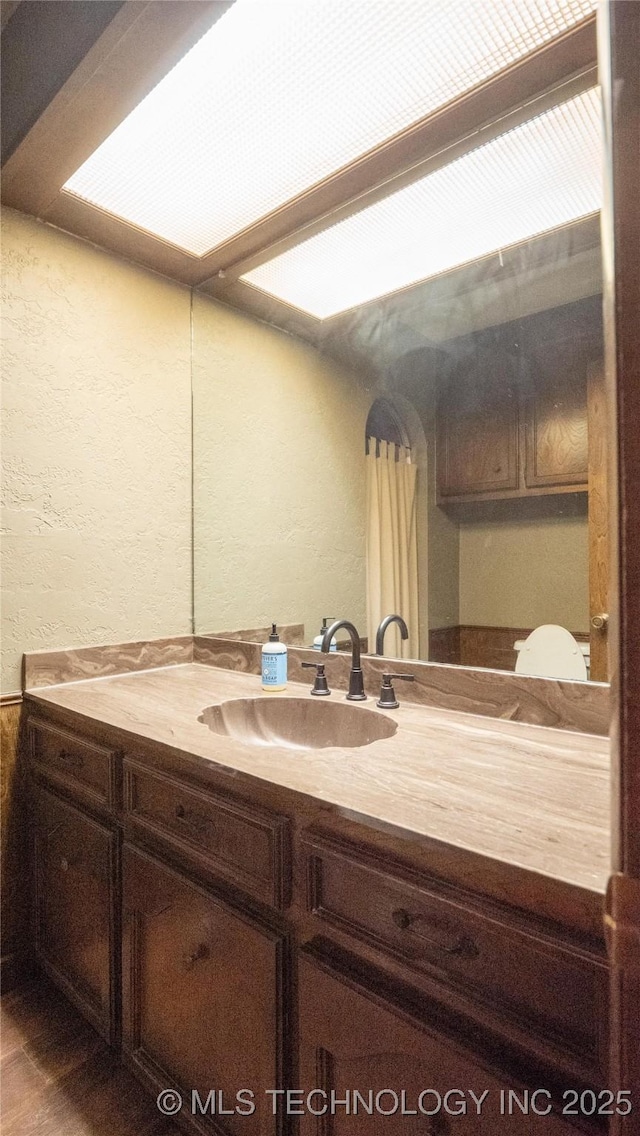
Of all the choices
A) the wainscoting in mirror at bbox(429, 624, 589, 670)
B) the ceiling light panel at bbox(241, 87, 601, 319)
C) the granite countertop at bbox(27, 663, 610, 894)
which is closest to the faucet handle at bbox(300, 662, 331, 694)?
the granite countertop at bbox(27, 663, 610, 894)

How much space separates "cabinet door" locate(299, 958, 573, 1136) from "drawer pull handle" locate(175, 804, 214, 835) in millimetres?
287

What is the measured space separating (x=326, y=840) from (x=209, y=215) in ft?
5.50

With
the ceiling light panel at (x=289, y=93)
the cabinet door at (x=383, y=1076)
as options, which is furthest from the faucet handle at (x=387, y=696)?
the ceiling light panel at (x=289, y=93)

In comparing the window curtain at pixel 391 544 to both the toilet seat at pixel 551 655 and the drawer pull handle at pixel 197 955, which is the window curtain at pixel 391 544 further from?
the drawer pull handle at pixel 197 955

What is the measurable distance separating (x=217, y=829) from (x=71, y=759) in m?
0.63

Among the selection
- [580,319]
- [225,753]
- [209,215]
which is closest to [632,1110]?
[225,753]

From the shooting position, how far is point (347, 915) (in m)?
0.78

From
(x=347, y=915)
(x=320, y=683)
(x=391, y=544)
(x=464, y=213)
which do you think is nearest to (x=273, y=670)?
(x=320, y=683)

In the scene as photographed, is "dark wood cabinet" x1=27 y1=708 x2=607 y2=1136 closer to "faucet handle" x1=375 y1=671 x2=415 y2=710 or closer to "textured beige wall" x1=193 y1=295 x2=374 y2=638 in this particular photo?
"faucet handle" x1=375 y1=671 x2=415 y2=710

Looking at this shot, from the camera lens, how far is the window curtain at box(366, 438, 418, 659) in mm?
1477

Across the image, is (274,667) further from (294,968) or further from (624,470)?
(624,470)

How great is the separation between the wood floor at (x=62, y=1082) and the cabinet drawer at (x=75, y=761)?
2.00 ft

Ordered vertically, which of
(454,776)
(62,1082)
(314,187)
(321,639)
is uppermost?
(314,187)

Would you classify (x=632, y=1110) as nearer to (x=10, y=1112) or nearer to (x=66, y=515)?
(x=10, y=1112)
